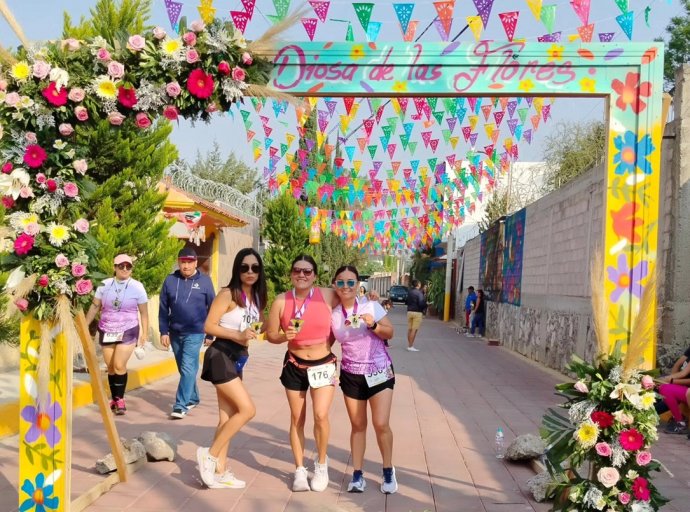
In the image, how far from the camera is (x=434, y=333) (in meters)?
26.3

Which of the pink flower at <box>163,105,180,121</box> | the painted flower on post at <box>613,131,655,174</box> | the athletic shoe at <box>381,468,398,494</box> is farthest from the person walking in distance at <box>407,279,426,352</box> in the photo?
the pink flower at <box>163,105,180,121</box>

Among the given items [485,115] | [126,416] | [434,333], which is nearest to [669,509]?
[126,416]

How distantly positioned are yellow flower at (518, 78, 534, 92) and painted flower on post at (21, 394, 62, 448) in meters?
4.36

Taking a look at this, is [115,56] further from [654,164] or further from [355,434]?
[654,164]

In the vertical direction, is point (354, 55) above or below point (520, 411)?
above

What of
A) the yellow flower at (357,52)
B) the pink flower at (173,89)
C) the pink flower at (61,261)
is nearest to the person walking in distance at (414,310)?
the yellow flower at (357,52)

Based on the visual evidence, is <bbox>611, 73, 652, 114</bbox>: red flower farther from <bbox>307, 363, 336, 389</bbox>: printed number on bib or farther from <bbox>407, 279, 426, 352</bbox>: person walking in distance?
<bbox>407, 279, 426, 352</bbox>: person walking in distance

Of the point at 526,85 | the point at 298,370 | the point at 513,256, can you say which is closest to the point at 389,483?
the point at 298,370

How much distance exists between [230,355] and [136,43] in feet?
7.51

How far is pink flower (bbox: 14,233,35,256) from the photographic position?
4.53 meters

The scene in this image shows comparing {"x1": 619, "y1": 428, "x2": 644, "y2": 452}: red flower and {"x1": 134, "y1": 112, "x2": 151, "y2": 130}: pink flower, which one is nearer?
{"x1": 619, "y1": 428, "x2": 644, "y2": 452}: red flower

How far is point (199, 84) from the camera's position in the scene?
486cm

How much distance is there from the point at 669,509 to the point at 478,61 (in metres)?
3.70

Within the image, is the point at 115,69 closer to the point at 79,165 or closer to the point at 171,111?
the point at 171,111
